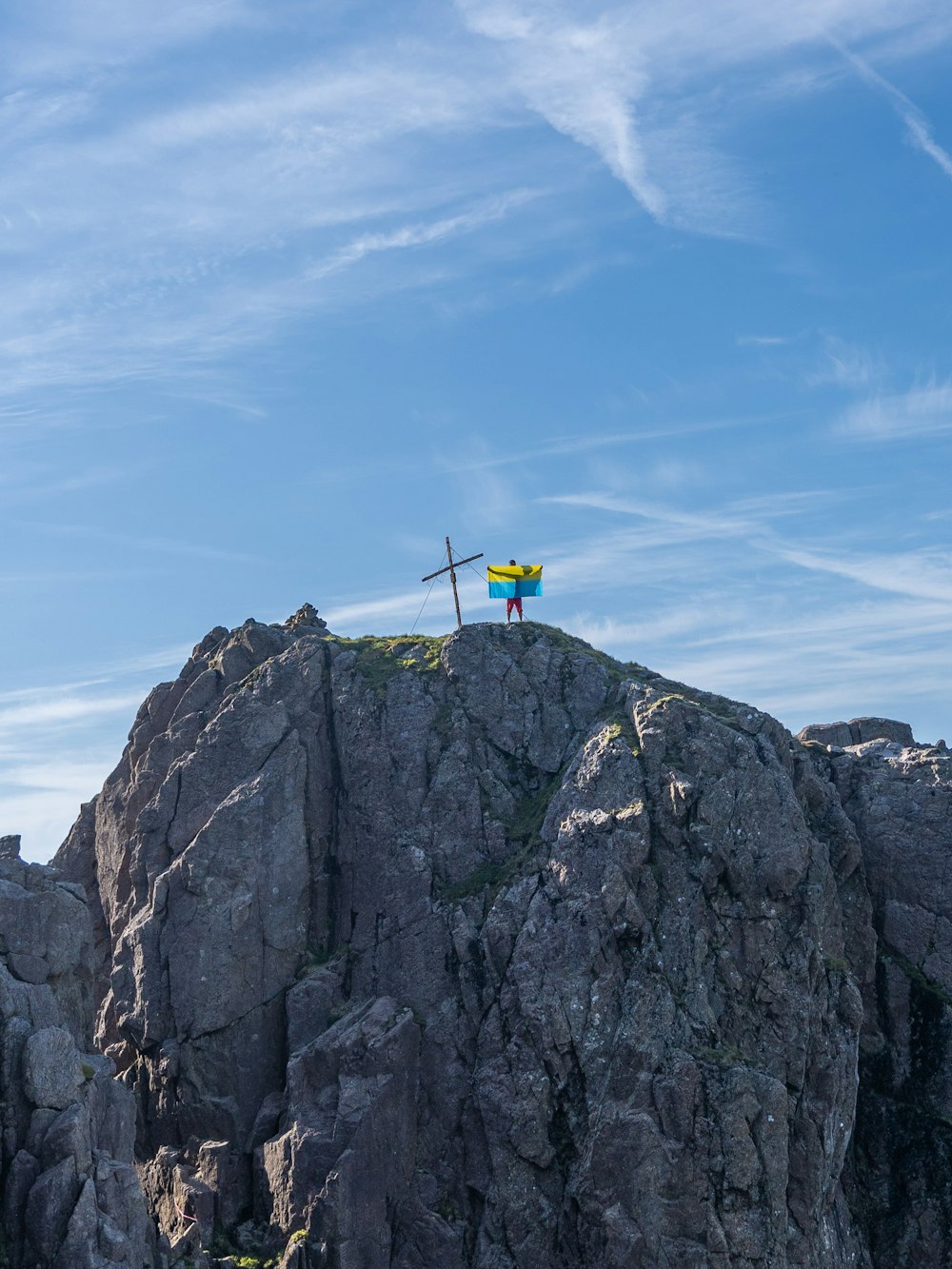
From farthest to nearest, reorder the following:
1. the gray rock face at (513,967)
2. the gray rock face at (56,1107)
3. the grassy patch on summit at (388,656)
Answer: the grassy patch on summit at (388,656) → the gray rock face at (513,967) → the gray rock face at (56,1107)

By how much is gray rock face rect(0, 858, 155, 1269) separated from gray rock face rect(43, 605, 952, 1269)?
755 millimetres

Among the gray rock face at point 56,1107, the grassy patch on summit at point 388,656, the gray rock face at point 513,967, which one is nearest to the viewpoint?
the gray rock face at point 56,1107

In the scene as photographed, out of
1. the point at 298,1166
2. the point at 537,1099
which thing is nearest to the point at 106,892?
the point at 298,1166

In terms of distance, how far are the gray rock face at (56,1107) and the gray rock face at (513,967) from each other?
29.7 inches

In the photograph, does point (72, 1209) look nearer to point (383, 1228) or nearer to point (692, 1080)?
point (383, 1228)

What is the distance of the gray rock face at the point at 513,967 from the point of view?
8438 cm

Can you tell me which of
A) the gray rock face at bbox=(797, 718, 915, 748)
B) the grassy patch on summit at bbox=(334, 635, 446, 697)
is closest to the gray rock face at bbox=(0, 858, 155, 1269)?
the grassy patch on summit at bbox=(334, 635, 446, 697)

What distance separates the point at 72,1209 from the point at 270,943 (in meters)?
24.0

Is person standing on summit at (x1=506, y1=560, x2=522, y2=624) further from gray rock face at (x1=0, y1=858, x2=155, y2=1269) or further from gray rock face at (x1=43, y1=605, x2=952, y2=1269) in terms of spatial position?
gray rock face at (x1=0, y1=858, x2=155, y2=1269)

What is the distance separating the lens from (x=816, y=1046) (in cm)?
8806

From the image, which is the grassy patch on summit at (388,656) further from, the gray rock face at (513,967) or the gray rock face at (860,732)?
the gray rock face at (860,732)

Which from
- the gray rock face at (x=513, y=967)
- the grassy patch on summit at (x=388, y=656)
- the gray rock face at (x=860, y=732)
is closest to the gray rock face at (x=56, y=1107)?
the gray rock face at (x=513, y=967)

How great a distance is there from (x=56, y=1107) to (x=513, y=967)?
26159mm

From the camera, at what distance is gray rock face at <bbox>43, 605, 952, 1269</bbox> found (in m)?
84.4
